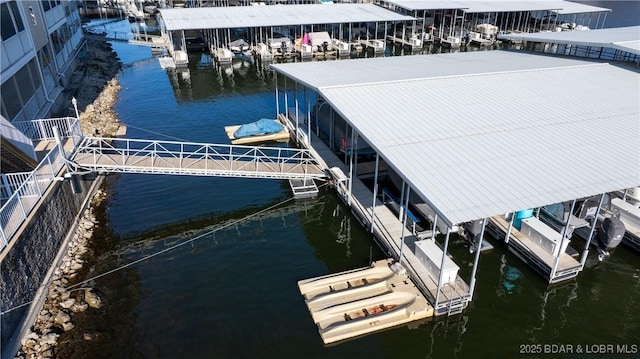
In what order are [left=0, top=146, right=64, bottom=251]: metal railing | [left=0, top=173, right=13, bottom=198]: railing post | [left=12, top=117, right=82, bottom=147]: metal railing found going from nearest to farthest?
[left=0, top=146, right=64, bottom=251]: metal railing < [left=0, top=173, right=13, bottom=198]: railing post < [left=12, top=117, right=82, bottom=147]: metal railing

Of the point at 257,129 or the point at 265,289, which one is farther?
the point at 257,129

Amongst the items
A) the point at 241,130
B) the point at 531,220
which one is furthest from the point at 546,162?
the point at 241,130

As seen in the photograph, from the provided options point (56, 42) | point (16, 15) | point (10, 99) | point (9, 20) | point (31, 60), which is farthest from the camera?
point (56, 42)

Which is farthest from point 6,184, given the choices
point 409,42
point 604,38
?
point 409,42

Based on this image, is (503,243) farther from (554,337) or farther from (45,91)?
(45,91)

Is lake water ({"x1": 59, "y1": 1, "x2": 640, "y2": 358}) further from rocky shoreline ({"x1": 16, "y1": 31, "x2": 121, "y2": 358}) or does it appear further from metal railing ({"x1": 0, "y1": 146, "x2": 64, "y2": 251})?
metal railing ({"x1": 0, "y1": 146, "x2": 64, "y2": 251})

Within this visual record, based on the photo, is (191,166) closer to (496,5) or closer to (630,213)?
(630,213)

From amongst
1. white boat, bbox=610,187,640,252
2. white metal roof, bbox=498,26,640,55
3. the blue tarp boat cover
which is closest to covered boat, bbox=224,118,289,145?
the blue tarp boat cover
